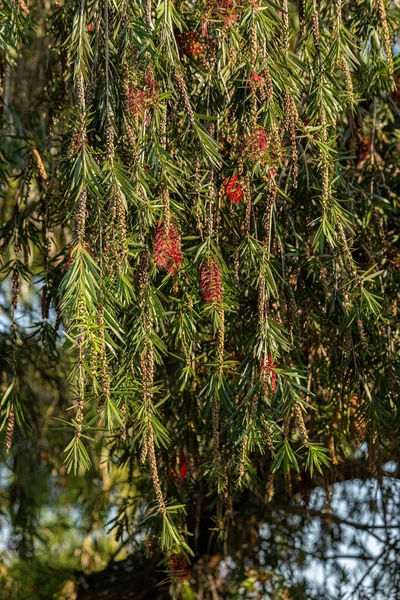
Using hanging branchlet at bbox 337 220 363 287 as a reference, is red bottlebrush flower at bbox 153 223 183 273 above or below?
below

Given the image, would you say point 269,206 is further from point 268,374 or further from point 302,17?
point 302,17

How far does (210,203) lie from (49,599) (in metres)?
3.08

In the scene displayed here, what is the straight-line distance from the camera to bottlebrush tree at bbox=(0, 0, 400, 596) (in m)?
1.84

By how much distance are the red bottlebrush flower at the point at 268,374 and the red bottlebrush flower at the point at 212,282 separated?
0.19 metres

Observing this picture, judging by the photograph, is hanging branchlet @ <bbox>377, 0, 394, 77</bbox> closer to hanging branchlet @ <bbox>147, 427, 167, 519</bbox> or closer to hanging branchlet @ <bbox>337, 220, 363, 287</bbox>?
hanging branchlet @ <bbox>337, 220, 363, 287</bbox>

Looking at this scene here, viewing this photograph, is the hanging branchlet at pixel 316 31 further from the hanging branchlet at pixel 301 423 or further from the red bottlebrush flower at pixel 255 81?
the hanging branchlet at pixel 301 423

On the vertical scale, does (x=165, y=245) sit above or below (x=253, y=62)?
below

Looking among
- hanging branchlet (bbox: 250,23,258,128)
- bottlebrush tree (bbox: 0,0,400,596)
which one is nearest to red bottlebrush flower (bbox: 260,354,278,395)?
bottlebrush tree (bbox: 0,0,400,596)

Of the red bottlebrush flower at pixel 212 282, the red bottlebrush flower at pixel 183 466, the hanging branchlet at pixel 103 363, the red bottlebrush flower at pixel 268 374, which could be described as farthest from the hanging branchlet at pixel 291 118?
the red bottlebrush flower at pixel 183 466

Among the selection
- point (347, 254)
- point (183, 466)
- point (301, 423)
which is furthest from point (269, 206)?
point (183, 466)

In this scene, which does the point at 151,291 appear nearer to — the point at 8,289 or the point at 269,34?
the point at 269,34

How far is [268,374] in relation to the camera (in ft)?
6.30

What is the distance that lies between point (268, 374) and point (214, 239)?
0.45 m

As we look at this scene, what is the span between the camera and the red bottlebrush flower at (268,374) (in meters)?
1.90
